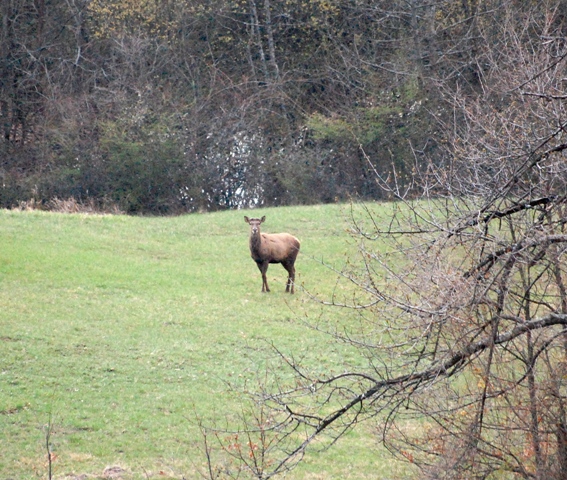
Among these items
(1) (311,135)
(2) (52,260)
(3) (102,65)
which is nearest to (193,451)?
(2) (52,260)

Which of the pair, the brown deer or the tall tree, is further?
the brown deer

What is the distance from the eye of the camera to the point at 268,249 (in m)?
20.3

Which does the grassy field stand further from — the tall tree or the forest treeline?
the forest treeline

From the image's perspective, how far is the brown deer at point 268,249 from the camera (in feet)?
66.0

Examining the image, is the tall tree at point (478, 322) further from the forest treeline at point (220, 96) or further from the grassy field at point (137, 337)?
the forest treeline at point (220, 96)

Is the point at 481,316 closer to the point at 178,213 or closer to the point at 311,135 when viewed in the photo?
the point at 178,213

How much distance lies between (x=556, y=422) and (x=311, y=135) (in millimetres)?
31020

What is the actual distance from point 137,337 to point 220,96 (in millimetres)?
24721

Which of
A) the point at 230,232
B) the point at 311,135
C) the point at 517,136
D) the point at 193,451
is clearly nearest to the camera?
the point at 517,136

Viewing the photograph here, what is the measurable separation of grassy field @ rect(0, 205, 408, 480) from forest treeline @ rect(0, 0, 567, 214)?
8036mm

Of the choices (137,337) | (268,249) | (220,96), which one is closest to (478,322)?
(137,337)

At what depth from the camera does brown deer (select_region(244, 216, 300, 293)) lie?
20125 millimetres

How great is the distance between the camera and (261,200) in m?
37.0

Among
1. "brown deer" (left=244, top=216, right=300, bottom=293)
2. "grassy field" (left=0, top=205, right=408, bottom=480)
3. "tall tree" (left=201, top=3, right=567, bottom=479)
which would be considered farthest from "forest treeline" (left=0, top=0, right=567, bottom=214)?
"tall tree" (left=201, top=3, right=567, bottom=479)
